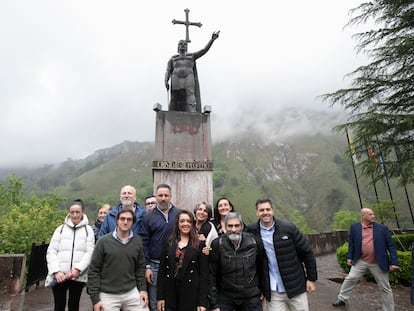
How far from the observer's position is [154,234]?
3.53 m

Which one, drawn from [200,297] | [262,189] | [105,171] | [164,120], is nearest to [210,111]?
[164,120]

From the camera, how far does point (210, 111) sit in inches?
300

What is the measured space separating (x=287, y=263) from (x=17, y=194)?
1013 inches

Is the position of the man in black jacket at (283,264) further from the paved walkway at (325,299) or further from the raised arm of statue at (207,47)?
the raised arm of statue at (207,47)

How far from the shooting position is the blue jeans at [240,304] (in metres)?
2.98

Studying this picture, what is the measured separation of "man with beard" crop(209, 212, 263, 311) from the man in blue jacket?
Result: 2.80 m

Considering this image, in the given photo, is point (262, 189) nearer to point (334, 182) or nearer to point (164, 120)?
point (334, 182)

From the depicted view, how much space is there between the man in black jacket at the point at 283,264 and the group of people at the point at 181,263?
0.03 feet

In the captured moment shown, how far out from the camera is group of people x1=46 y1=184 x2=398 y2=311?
297cm

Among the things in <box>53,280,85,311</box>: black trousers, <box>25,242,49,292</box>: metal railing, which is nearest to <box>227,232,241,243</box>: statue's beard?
<box>53,280,85,311</box>: black trousers

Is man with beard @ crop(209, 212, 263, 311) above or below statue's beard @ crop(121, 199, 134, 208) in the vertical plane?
below

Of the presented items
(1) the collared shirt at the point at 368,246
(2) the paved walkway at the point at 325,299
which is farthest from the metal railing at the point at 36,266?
(1) the collared shirt at the point at 368,246

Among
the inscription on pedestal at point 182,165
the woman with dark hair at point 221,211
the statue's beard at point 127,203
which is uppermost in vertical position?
the inscription on pedestal at point 182,165

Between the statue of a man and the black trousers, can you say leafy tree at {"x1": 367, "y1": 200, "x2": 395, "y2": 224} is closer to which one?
the statue of a man
